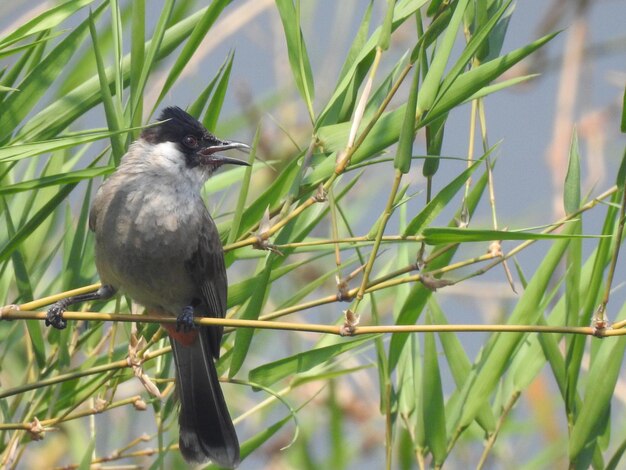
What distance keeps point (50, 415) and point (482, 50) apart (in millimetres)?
1195

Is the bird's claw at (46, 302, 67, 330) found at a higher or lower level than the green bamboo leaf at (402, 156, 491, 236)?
lower

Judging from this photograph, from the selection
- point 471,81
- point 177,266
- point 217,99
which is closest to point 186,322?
point 177,266

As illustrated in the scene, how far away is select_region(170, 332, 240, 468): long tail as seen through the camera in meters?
2.35

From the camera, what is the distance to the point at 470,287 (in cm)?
347

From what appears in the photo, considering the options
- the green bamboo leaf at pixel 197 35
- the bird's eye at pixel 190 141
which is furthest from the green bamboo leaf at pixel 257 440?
A: the bird's eye at pixel 190 141

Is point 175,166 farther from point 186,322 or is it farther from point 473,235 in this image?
point 473,235

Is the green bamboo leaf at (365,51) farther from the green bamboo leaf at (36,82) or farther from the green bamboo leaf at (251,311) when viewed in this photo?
the green bamboo leaf at (36,82)

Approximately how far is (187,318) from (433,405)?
1.92 feet

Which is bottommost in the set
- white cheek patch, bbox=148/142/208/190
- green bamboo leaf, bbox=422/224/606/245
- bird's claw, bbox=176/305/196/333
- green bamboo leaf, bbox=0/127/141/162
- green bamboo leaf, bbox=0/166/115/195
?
bird's claw, bbox=176/305/196/333

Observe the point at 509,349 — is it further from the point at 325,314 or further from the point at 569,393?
the point at 325,314

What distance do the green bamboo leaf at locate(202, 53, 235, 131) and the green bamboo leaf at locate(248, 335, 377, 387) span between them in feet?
1.96

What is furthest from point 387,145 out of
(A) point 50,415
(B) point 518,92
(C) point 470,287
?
(C) point 470,287

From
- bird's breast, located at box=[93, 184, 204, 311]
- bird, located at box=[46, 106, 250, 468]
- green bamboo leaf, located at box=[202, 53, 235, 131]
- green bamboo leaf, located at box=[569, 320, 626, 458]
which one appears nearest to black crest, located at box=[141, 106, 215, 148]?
bird, located at box=[46, 106, 250, 468]

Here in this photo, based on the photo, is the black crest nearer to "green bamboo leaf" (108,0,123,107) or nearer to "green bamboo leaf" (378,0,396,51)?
"green bamboo leaf" (108,0,123,107)
